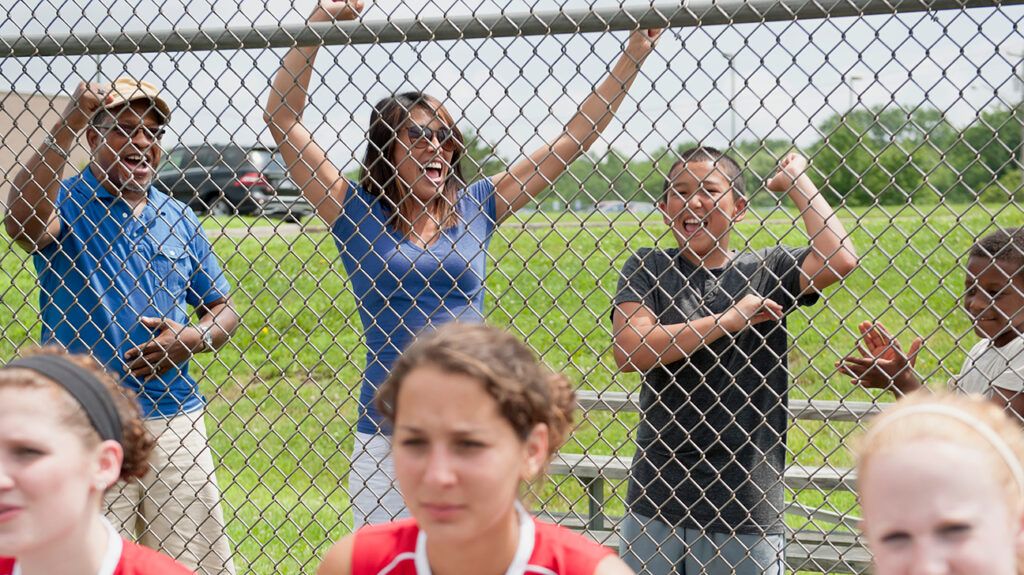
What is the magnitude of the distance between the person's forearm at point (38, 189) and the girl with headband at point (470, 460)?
6.48ft

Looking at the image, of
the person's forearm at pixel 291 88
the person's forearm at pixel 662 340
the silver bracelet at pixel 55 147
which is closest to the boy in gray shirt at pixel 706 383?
the person's forearm at pixel 662 340

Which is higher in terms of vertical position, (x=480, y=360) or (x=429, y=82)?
(x=429, y=82)

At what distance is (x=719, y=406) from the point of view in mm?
3211

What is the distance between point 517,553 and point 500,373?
14.2 inches

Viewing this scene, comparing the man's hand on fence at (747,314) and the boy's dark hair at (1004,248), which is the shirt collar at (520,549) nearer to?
the man's hand on fence at (747,314)

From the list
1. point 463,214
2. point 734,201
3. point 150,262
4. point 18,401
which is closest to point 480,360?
point 18,401

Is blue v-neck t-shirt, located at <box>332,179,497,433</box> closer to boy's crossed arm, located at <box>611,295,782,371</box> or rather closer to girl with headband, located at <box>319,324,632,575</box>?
boy's crossed arm, located at <box>611,295,782,371</box>

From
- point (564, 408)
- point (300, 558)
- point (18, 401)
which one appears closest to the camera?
point (18, 401)

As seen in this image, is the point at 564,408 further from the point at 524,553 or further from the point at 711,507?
the point at 711,507

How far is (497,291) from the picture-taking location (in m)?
9.89

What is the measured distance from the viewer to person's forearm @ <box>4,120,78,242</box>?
141 inches

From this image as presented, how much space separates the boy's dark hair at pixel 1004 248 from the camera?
2994mm

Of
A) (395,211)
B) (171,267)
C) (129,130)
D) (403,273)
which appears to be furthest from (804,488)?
(129,130)

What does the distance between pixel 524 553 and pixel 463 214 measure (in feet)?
4.69
